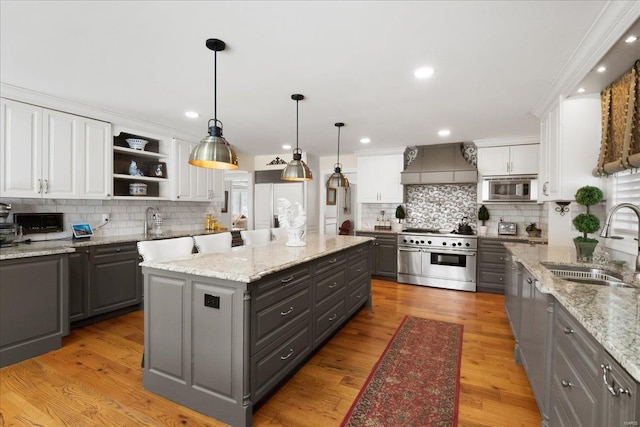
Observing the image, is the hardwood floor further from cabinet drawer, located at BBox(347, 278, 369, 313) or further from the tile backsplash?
the tile backsplash

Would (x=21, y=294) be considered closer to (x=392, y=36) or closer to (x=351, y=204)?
(x=392, y=36)

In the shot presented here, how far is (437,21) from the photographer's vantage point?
6.36 ft

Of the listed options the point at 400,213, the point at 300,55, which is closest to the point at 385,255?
the point at 400,213

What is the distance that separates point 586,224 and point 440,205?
3.29 meters

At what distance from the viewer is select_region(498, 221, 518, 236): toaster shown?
513 cm

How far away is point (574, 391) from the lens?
4.53ft

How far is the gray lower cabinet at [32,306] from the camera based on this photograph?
2615mm

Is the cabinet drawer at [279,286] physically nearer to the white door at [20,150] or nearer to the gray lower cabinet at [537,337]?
Result: the gray lower cabinet at [537,337]

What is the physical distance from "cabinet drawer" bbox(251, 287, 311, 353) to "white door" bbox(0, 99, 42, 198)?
304 centimetres

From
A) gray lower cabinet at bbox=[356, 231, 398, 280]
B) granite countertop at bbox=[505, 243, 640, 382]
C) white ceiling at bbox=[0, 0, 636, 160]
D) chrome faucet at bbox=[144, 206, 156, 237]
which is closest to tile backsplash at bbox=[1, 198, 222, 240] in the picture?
chrome faucet at bbox=[144, 206, 156, 237]

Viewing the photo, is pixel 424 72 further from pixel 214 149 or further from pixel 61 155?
pixel 61 155

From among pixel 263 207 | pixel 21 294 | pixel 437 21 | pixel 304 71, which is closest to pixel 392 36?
pixel 437 21

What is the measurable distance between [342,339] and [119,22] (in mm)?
3163

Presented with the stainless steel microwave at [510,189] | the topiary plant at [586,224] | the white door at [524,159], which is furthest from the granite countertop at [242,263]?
the white door at [524,159]
